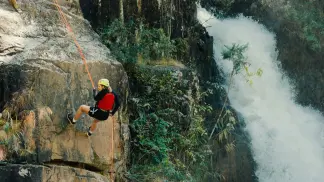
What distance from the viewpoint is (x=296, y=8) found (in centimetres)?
1958

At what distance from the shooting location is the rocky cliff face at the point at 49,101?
7.79 metres

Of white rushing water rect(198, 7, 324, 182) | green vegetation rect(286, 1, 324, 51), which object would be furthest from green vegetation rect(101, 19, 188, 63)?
green vegetation rect(286, 1, 324, 51)

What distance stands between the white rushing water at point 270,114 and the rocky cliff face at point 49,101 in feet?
23.2

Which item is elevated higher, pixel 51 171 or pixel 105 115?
pixel 105 115

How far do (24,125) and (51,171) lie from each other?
1015 millimetres

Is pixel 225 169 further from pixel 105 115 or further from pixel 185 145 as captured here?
pixel 105 115

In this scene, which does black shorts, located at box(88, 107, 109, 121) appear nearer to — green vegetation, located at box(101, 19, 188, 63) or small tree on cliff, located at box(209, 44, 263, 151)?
green vegetation, located at box(101, 19, 188, 63)

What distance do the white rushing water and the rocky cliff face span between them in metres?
7.06

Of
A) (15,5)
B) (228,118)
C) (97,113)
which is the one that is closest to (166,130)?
(97,113)

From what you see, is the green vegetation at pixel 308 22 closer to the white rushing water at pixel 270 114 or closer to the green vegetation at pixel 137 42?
the white rushing water at pixel 270 114

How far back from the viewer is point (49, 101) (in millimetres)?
8383

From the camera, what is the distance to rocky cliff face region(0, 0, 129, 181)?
7789mm

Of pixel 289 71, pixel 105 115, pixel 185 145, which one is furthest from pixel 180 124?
pixel 289 71

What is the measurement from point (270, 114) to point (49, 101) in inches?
423
